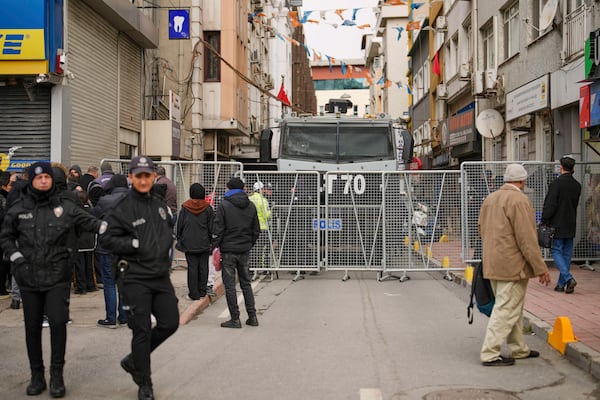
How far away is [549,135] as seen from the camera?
1766 cm

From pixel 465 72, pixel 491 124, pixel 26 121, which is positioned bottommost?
pixel 26 121

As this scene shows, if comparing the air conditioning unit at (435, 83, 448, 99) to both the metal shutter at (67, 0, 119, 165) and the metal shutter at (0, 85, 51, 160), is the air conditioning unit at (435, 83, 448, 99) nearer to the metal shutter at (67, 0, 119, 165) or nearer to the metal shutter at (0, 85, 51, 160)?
the metal shutter at (67, 0, 119, 165)

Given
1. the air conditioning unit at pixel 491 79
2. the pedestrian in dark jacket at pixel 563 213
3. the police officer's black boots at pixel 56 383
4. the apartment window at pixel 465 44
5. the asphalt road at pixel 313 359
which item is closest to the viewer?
the police officer's black boots at pixel 56 383

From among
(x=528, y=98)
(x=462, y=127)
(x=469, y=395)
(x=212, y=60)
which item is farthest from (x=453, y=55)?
(x=469, y=395)

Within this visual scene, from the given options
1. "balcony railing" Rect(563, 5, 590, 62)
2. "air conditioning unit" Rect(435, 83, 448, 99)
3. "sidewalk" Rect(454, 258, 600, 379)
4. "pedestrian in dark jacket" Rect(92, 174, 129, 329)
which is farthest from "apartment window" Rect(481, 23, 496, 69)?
"pedestrian in dark jacket" Rect(92, 174, 129, 329)

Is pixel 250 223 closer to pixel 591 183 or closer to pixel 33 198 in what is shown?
pixel 33 198

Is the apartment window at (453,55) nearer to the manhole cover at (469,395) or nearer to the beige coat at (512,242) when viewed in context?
the beige coat at (512,242)

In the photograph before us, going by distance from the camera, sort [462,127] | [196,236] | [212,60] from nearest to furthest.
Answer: [196,236], [462,127], [212,60]

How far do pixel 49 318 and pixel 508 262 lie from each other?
4.24 m

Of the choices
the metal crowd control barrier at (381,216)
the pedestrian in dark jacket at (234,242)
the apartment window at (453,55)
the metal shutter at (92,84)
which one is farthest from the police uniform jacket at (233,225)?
the apartment window at (453,55)

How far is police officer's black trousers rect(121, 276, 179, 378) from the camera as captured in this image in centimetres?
551

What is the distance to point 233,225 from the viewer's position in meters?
8.95

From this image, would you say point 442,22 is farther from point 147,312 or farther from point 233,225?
point 147,312

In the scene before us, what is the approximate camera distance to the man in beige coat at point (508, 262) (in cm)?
671
